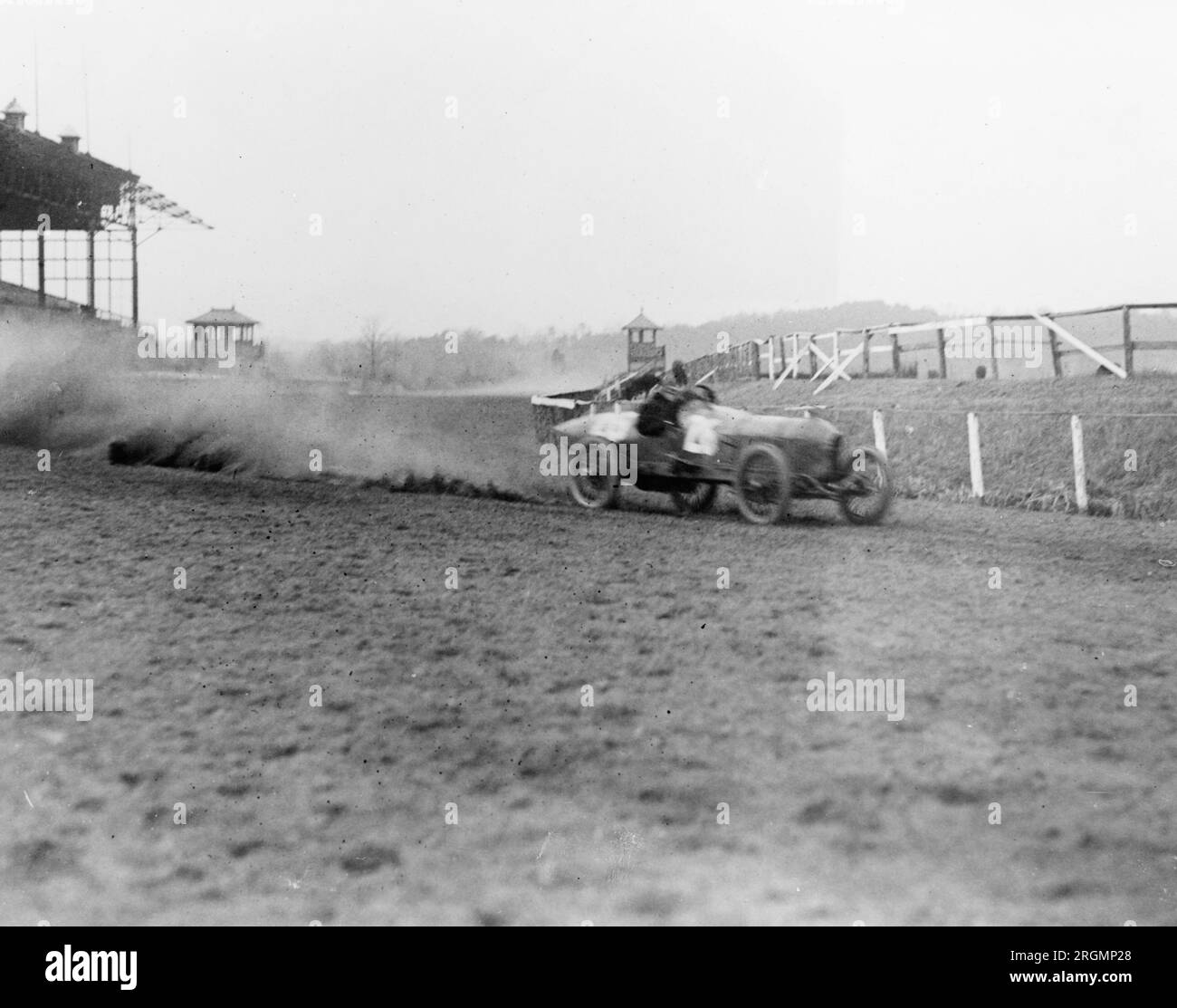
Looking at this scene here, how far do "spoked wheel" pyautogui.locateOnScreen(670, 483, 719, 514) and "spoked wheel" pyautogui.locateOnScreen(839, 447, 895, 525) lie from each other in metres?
1.14

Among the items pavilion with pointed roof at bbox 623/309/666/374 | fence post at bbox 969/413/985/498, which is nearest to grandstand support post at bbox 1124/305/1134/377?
fence post at bbox 969/413/985/498

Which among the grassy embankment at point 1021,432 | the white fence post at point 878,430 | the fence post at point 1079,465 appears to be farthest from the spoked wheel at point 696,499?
the fence post at point 1079,465

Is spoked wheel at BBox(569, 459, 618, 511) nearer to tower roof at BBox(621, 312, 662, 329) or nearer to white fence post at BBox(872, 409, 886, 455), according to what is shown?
tower roof at BBox(621, 312, 662, 329)

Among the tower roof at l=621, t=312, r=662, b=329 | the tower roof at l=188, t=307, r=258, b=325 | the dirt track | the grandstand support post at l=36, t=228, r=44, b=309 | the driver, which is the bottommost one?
the dirt track

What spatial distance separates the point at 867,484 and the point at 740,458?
1036mm

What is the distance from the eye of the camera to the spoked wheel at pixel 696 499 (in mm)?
9312

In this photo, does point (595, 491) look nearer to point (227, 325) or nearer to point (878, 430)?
point (878, 430)

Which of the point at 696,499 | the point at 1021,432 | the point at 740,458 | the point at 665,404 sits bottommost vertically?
the point at 696,499

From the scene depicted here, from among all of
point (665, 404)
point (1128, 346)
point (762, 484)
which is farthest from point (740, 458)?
point (1128, 346)

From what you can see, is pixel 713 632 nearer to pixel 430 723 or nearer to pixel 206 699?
pixel 430 723

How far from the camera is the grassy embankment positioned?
27.7ft

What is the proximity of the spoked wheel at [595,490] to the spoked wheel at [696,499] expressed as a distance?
54 centimetres

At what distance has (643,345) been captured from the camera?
335 inches

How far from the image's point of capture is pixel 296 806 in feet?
13.4
